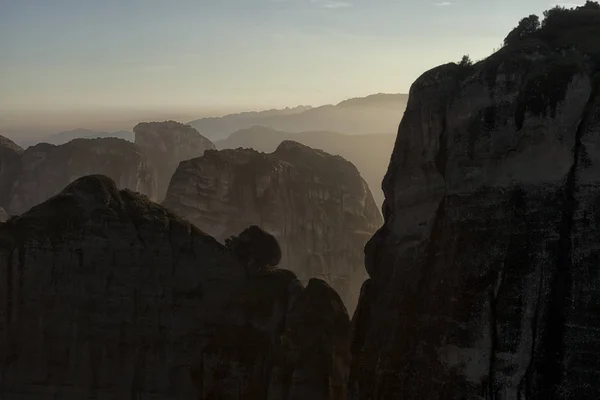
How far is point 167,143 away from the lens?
13962 centimetres

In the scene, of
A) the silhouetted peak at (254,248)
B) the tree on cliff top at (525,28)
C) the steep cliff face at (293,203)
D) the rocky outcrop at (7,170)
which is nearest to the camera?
the tree on cliff top at (525,28)

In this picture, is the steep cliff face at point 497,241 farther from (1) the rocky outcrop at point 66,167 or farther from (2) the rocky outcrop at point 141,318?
(1) the rocky outcrop at point 66,167

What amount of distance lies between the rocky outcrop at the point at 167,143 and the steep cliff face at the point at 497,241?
364ft

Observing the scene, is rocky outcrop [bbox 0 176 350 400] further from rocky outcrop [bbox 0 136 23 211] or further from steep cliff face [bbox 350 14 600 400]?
rocky outcrop [bbox 0 136 23 211]

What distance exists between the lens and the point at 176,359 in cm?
3472

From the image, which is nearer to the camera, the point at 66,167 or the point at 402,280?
the point at 402,280

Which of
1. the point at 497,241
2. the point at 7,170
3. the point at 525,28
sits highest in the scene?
the point at 525,28

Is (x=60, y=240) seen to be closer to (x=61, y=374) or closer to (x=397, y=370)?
(x=61, y=374)

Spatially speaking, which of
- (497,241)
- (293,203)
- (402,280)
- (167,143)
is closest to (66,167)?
(167,143)

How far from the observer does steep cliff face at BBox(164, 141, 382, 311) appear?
76.5 m

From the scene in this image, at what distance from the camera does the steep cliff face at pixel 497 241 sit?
2470cm

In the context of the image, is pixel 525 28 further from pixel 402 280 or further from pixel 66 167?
pixel 66 167

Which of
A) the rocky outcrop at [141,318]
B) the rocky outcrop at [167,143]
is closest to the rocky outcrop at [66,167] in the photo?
the rocky outcrop at [167,143]

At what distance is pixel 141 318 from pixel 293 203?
50023mm
